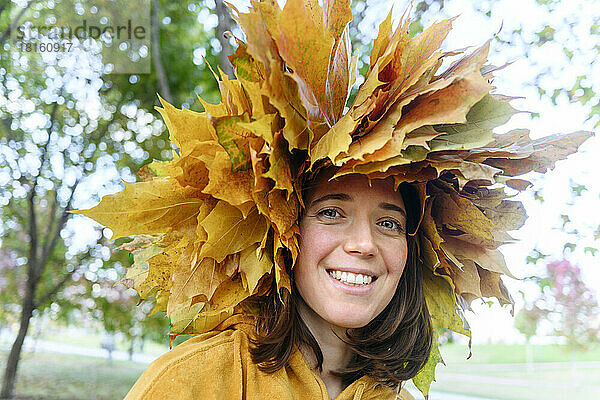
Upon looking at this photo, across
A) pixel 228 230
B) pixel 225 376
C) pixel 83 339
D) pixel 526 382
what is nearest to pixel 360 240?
pixel 228 230

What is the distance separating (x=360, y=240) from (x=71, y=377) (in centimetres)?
595

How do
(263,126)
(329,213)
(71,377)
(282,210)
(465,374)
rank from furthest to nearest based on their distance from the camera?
(71,377) < (465,374) < (329,213) < (282,210) < (263,126)

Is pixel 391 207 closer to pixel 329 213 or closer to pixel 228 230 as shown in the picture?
pixel 329 213

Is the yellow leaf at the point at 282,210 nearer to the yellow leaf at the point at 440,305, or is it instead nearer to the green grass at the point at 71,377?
the yellow leaf at the point at 440,305

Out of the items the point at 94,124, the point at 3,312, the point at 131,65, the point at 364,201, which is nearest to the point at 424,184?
the point at 364,201

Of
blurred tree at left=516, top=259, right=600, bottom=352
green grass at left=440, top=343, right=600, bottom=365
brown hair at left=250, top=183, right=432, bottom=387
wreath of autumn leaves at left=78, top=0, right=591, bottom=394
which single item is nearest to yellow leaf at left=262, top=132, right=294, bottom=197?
wreath of autumn leaves at left=78, top=0, right=591, bottom=394

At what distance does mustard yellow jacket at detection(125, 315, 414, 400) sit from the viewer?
3.50 feet

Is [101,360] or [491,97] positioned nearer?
[491,97]

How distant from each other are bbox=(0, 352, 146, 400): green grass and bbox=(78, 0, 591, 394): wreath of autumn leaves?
5.28 m

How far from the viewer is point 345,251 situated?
120 centimetres

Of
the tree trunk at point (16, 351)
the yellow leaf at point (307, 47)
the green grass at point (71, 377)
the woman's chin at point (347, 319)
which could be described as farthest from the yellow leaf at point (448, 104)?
the green grass at point (71, 377)

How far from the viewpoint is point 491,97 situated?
1.11 meters

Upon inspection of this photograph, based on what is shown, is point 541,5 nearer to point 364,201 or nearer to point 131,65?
point 364,201

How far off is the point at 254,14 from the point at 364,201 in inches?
18.8
